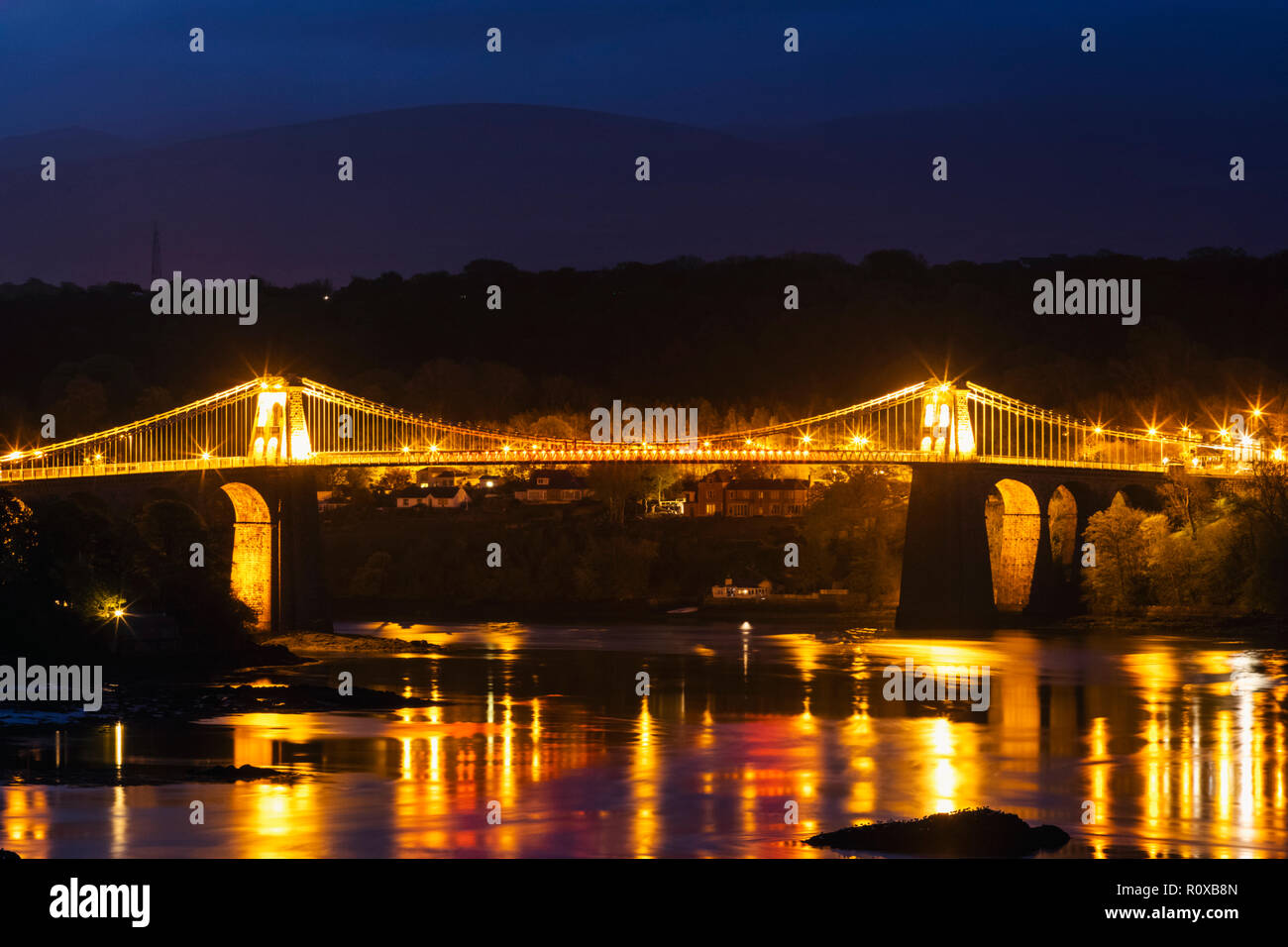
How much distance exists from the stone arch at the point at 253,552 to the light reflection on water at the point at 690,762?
36.2 ft

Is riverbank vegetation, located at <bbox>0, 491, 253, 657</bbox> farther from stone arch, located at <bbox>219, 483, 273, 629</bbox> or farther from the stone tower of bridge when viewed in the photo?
the stone tower of bridge

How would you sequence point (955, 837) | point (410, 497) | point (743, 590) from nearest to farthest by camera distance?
point (955, 837)
point (743, 590)
point (410, 497)

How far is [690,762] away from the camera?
35.7m

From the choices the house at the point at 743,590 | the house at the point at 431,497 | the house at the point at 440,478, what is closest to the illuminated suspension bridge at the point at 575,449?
the house at the point at 743,590

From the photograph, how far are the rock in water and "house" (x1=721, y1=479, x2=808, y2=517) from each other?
2865 inches

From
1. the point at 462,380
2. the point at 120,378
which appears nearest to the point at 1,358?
the point at 120,378

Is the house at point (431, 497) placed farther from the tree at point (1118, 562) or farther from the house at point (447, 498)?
the tree at point (1118, 562)

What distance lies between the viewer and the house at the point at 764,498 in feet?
331

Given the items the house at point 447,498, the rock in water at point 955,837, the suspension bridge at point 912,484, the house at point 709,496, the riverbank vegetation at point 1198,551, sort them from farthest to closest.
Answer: the house at point 447,498
the house at point 709,496
the suspension bridge at point 912,484
the riverbank vegetation at point 1198,551
the rock in water at point 955,837

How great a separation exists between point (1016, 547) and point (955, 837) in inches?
2076

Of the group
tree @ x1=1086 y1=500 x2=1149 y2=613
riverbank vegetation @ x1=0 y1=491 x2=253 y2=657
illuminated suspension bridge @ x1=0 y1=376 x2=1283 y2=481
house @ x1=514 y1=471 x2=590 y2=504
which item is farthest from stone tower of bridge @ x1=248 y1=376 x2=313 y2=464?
house @ x1=514 y1=471 x2=590 y2=504

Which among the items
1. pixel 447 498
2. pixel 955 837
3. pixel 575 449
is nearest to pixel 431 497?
pixel 447 498

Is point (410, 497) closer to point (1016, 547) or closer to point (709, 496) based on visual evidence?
point (709, 496)

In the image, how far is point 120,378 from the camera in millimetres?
119500
